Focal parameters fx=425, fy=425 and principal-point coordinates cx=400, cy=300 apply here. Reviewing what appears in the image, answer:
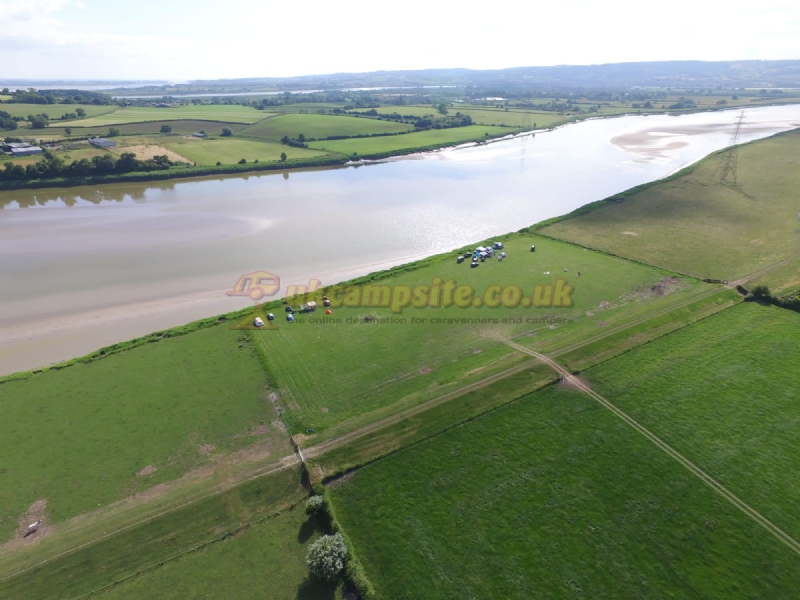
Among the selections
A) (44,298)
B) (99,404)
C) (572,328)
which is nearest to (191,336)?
(99,404)

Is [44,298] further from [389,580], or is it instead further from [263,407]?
[389,580]

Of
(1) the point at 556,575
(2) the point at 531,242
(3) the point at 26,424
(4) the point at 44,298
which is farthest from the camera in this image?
(2) the point at 531,242

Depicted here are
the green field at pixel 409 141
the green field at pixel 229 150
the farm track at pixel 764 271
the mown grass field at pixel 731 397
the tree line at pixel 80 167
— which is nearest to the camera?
the mown grass field at pixel 731 397

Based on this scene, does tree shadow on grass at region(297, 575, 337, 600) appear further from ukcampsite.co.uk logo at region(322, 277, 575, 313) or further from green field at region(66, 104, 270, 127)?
green field at region(66, 104, 270, 127)

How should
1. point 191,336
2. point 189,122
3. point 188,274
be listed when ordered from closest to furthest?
point 191,336 → point 188,274 → point 189,122

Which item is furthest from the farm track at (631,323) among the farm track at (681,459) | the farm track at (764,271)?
the farm track at (764,271)

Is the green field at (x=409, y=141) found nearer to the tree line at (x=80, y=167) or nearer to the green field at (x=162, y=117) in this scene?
the tree line at (x=80, y=167)

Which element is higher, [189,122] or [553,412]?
[189,122]
